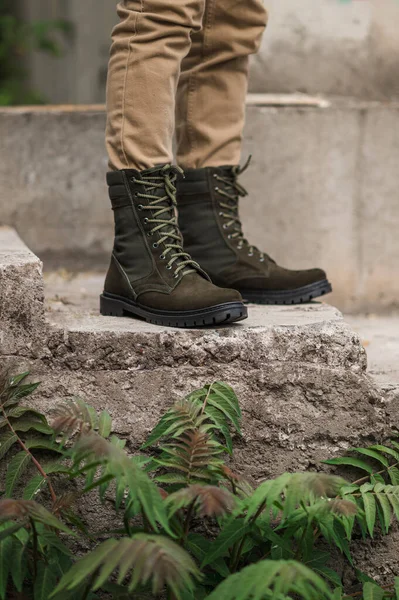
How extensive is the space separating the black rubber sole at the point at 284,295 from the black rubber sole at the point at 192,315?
352 mm

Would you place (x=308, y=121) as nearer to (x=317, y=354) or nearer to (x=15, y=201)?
(x=15, y=201)

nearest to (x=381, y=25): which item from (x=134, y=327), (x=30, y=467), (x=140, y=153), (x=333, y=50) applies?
(x=333, y=50)

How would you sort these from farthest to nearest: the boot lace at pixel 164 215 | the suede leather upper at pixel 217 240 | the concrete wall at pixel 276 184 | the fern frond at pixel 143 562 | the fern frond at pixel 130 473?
the concrete wall at pixel 276 184
the suede leather upper at pixel 217 240
the boot lace at pixel 164 215
the fern frond at pixel 130 473
the fern frond at pixel 143 562

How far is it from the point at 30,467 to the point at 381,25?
86.9 inches

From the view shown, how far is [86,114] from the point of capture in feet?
10.5

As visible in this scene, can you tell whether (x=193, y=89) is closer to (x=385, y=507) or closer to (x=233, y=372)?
(x=233, y=372)

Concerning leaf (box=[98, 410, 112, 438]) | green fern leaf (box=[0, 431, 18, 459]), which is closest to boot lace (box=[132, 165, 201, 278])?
leaf (box=[98, 410, 112, 438])

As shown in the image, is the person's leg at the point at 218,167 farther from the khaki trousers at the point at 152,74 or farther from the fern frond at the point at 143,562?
the fern frond at the point at 143,562

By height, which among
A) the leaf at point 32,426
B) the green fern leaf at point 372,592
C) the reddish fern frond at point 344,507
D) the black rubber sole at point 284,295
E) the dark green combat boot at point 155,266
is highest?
the dark green combat boot at point 155,266

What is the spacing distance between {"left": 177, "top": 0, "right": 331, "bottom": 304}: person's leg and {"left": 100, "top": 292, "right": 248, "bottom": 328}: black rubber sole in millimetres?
326

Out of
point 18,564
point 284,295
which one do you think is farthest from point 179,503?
point 284,295

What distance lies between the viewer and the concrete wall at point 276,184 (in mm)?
→ 3176

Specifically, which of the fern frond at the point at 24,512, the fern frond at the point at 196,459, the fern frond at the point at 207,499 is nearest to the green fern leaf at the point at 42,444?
the fern frond at the point at 196,459

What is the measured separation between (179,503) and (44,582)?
354 millimetres
